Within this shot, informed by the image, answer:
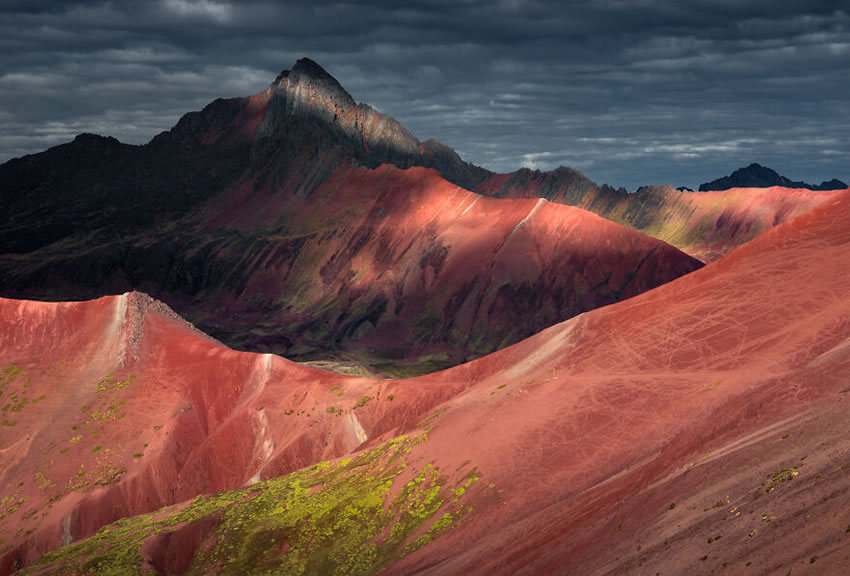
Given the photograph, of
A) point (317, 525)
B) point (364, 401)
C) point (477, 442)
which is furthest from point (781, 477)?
point (364, 401)

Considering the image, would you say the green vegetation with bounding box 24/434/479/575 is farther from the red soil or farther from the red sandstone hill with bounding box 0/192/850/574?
the red soil

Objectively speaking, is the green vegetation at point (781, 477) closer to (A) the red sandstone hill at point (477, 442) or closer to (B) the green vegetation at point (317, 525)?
(A) the red sandstone hill at point (477, 442)

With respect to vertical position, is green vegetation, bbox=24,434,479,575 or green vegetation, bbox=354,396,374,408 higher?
green vegetation, bbox=354,396,374,408

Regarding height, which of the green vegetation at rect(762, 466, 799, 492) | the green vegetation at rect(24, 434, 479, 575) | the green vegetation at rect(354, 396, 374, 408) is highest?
the green vegetation at rect(762, 466, 799, 492)

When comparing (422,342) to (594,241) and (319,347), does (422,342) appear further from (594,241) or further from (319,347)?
(594,241)

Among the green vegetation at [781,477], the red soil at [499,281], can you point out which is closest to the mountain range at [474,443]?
the green vegetation at [781,477]

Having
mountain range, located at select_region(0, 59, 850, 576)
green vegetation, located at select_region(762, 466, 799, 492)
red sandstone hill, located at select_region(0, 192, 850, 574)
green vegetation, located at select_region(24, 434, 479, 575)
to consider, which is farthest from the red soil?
green vegetation, located at select_region(762, 466, 799, 492)

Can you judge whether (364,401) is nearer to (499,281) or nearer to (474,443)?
(474,443)

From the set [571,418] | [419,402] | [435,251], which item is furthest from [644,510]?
[435,251]
